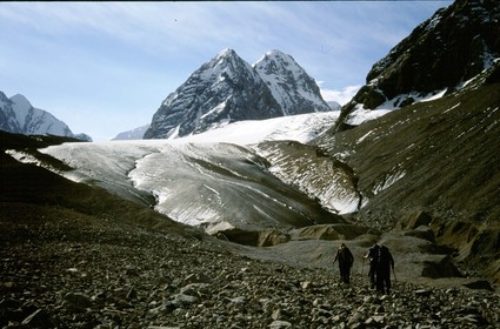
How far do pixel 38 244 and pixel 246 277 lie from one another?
1358cm

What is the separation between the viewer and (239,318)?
663 inches

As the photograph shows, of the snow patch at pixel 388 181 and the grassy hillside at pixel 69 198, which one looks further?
the snow patch at pixel 388 181

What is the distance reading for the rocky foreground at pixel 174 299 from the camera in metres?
16.4

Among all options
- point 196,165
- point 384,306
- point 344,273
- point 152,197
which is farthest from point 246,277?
point 196,165

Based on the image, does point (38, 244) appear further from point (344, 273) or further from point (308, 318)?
point (308, 318)

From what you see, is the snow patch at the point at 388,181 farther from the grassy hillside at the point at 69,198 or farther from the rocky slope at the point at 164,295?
the rocky slope at the point at 164,295

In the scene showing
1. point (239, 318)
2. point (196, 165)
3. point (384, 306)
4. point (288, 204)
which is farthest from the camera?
point (196, 165)

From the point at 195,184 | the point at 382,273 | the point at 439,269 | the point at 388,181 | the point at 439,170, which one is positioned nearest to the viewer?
the point at 382,273

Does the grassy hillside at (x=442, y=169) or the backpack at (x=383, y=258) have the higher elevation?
the grassy hillside at (x=442, y=169)

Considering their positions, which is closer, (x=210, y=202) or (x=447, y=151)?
(x=210, y=202)

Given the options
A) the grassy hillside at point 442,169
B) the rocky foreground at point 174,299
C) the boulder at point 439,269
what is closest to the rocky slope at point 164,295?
the rocky foreground at point 174,299

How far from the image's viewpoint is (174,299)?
778 inches

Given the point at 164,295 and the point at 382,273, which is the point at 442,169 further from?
the point at 164,295

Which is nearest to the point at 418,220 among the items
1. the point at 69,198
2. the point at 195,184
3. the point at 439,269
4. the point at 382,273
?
the point at 439,269
